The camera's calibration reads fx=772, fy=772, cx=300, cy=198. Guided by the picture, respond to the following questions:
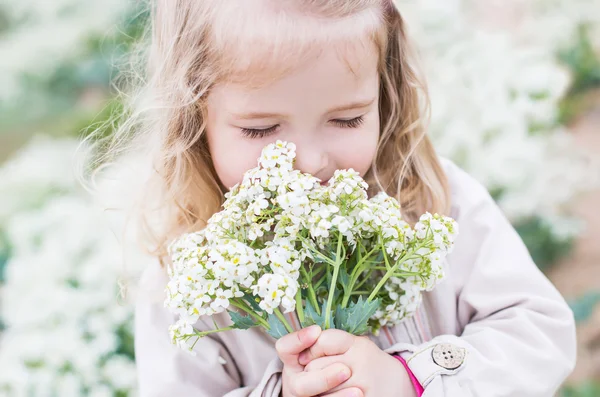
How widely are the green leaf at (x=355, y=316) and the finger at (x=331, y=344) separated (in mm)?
19

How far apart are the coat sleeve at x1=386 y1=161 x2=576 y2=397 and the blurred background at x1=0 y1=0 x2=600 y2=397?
66 cm

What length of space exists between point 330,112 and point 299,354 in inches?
22.2

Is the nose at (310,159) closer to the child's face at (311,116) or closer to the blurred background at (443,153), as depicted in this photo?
the child's face at (311,116)

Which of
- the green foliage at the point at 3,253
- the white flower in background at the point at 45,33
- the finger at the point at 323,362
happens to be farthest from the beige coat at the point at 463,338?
the white flower in background at the point at 45,33

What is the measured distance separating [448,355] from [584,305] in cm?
193

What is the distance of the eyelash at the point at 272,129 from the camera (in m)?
1.84

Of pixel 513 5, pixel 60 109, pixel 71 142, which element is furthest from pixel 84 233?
pixel 513 5

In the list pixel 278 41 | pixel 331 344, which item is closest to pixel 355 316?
pixel 331 344

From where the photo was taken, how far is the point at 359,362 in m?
1.77

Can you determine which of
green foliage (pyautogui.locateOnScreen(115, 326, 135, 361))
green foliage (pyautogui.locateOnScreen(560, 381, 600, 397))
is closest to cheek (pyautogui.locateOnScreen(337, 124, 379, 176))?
green foliage (pyautogui.locateOnScreen(115, 326, 135, 361))

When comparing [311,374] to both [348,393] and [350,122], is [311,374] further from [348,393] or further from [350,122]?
[350,122]

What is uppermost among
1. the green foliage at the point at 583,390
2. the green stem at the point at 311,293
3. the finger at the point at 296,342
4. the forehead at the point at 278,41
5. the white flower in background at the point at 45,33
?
the white flower in background at the point at 45,33

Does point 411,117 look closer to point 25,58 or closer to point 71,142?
point 71,142

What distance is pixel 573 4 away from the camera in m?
5.06
